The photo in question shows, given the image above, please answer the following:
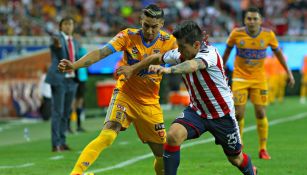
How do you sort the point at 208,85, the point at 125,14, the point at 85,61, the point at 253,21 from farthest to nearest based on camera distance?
the point at 125,14, the point at 253,21, the point at 85,61, the point at 208,85

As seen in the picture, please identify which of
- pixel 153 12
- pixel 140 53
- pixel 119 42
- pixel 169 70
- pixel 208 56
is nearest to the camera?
pixel 169 70

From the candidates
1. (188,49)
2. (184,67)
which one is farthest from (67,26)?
(184,67)

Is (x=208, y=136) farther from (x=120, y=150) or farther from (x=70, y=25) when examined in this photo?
(x=70, y=25)

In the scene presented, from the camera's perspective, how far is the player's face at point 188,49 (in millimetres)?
8367

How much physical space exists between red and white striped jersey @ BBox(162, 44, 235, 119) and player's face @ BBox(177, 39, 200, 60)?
0.21 feet

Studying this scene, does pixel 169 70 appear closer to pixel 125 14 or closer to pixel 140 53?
pixel 140 53

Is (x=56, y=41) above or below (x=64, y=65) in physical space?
below

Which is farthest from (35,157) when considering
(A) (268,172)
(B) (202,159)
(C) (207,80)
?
(C) (207,80)

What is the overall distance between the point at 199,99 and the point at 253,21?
4.79 m

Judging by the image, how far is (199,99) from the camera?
28.9 ft

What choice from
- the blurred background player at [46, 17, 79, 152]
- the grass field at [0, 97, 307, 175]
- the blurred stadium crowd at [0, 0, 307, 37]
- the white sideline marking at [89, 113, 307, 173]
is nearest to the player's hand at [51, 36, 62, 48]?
the blurred background player at [46, 17, 79, 152]

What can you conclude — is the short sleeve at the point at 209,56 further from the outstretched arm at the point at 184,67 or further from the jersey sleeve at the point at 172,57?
the jersey sleeve at the point at 172,57

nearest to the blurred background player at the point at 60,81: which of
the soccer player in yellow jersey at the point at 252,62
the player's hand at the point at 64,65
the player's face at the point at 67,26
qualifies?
the player's face at the point at 67,26

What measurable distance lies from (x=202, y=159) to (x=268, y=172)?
1810 millimetres
